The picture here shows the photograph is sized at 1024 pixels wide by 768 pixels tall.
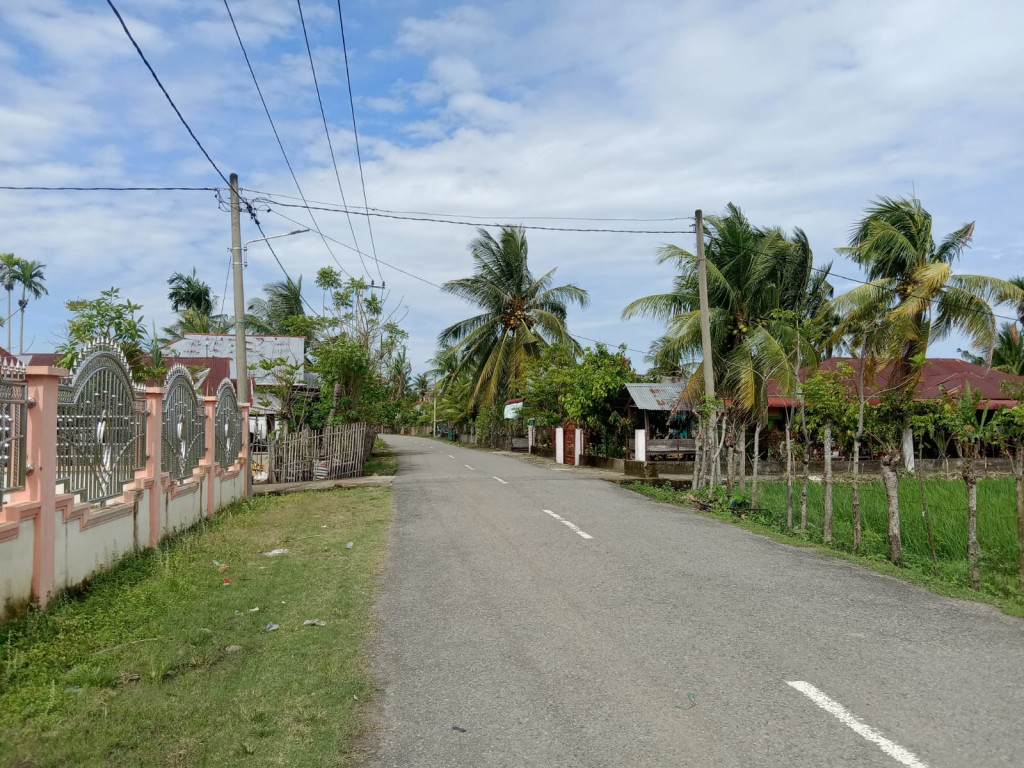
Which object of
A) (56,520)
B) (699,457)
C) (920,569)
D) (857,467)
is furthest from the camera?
(699,457)

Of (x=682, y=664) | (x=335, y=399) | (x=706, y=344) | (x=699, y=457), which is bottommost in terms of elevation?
(x=682, y=664)

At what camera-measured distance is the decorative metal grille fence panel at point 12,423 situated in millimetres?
6379

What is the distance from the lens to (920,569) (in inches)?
400

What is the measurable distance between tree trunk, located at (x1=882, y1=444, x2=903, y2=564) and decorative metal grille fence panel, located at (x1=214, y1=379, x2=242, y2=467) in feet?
38.0

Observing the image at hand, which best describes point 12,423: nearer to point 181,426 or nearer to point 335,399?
point 181,426

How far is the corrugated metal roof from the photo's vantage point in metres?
26.8

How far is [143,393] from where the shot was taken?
10.4 metres

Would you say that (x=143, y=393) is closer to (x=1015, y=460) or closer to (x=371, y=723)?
(x=371, y=723)

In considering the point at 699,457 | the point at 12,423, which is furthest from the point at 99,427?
the point at 699,457

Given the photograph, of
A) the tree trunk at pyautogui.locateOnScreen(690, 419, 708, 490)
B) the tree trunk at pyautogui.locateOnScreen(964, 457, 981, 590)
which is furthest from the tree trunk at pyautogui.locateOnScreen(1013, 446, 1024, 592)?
the tree trunk at pyautogui.locateOnScreen(690, 419, 708, 490)

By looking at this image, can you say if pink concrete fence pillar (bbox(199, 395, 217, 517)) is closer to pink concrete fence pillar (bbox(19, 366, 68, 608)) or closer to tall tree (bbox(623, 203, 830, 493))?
pink concrete fence pillar (bbox(19, 366, 68, 608))

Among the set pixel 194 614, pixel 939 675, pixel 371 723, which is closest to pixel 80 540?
pixel 194 614

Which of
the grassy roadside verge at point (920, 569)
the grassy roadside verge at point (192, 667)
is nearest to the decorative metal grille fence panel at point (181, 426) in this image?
the grassy roadside verge at point (192, 667)

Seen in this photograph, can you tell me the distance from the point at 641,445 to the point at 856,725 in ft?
72.9
